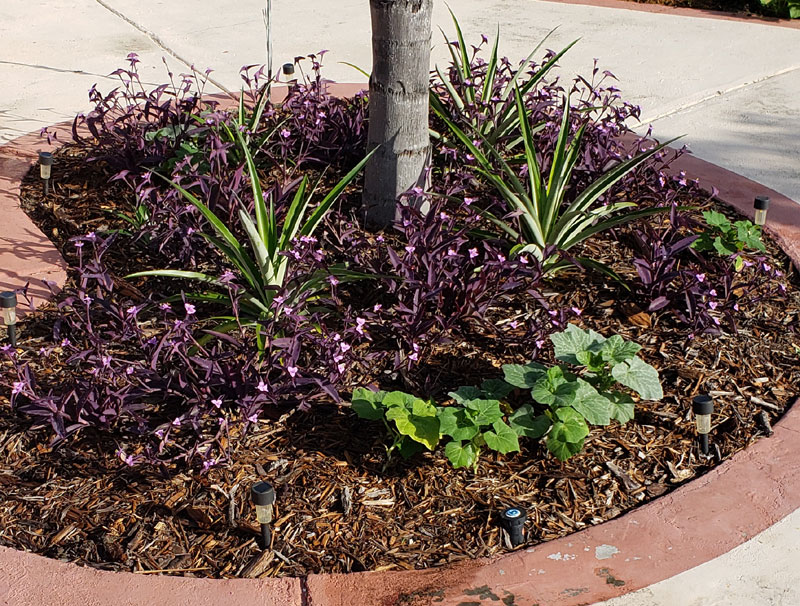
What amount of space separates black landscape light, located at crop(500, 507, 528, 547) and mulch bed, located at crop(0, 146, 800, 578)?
45 millimetres

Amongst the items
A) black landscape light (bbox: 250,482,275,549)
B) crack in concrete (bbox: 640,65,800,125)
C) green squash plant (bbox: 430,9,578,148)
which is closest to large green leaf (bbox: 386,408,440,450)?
black landscape light (bbox: 250,482,275,549)

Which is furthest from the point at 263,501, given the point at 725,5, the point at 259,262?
the point at 725,5

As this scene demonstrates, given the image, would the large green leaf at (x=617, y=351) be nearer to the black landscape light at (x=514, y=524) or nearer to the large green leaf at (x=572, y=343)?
the large green leaf at (x=572, y=343)

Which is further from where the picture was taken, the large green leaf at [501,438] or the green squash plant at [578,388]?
the green squash plant at [578,388]

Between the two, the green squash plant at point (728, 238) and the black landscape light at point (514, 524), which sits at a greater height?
the green squash plant at point (728, 238)

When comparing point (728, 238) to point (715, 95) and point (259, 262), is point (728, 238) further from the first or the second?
point (715, 95)

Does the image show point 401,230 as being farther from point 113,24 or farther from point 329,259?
point 113,24

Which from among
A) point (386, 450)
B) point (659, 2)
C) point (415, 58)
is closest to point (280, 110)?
point (415, 58)

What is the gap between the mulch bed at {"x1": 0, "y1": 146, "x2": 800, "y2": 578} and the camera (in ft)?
9.55

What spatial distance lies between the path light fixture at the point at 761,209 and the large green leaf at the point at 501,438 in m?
1.99

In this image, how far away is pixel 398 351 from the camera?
366cm

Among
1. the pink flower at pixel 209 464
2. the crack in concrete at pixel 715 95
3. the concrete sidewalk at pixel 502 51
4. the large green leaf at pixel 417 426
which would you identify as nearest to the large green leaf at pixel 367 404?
the large green leaf at pixel 417 426

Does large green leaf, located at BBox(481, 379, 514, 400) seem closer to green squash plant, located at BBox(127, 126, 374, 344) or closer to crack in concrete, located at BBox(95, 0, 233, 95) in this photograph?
green squash plant, located at BBox(127, 126, 374, 344)

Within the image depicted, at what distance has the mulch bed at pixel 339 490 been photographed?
291 cm
